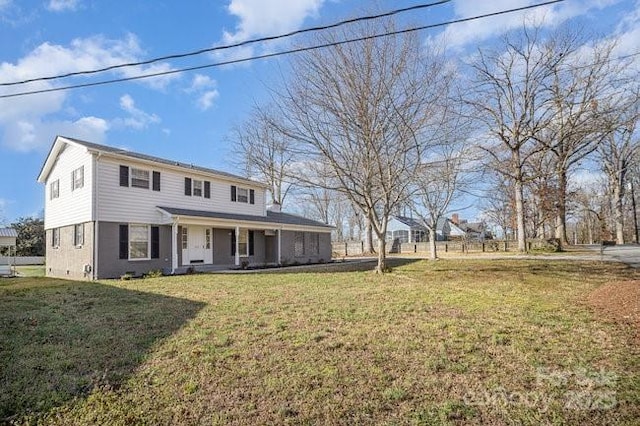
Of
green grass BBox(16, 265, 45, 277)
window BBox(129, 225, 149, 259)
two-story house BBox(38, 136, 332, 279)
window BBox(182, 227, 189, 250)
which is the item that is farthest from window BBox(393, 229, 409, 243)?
window BBox(129, 225, 149, 259)

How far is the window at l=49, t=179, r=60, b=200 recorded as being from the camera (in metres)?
18.5

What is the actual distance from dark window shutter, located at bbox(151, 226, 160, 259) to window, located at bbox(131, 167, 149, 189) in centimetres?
185

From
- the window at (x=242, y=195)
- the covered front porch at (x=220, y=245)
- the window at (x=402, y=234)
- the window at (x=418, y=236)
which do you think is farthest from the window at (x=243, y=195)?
the window at (x=418, y=236)

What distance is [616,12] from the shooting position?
8.78 metres

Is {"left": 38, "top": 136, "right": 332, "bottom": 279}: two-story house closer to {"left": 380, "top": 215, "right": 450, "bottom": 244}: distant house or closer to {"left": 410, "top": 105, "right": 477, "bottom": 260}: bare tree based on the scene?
{"left": 410, "top": 105, "right": 477, "bottom": 260}: bare tree

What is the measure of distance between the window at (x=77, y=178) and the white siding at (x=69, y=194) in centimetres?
13

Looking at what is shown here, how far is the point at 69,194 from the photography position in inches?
678

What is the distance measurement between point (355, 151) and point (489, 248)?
22.4 meters

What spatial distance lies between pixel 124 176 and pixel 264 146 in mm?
5762

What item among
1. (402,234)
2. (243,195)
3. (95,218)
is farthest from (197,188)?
(402,234)

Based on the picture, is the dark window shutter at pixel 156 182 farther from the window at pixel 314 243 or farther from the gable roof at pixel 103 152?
the window at pixel 314 243

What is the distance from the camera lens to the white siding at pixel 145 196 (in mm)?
15320

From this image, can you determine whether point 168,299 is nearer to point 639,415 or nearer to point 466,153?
point 639,415

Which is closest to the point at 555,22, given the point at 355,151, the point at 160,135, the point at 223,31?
the point at 355,151
